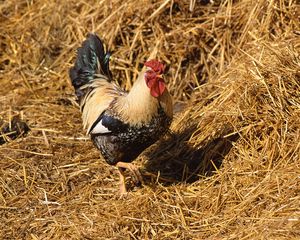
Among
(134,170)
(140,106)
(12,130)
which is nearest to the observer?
(140,106)

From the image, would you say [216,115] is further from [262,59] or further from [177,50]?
[177,50]

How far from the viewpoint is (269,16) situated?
244 inches

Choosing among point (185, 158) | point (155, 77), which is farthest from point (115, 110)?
point (185, 158)

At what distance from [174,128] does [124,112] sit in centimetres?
106

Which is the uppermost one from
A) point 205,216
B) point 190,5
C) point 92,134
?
point 190,5

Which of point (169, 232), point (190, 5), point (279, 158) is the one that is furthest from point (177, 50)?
point (169, 232)

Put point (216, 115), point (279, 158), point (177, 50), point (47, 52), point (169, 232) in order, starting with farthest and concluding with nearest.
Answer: point (47, 52) → point (177, 50) → point (216, 115) → point (279, 158) → point (169, 232)

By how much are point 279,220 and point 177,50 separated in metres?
2.96

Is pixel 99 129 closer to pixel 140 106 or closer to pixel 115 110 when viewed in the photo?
pixel 115 110

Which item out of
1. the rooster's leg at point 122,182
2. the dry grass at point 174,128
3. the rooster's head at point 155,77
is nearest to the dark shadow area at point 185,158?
the dry grass at point 174,128

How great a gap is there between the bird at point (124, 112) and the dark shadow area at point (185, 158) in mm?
394

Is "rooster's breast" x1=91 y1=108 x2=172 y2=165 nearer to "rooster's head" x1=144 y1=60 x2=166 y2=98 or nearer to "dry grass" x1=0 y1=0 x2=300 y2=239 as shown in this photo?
"rooster's head" x1=144 y1=60 x2=166 y2=98

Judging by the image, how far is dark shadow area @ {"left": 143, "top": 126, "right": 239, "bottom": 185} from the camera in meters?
5.35

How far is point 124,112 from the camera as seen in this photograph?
498cm
